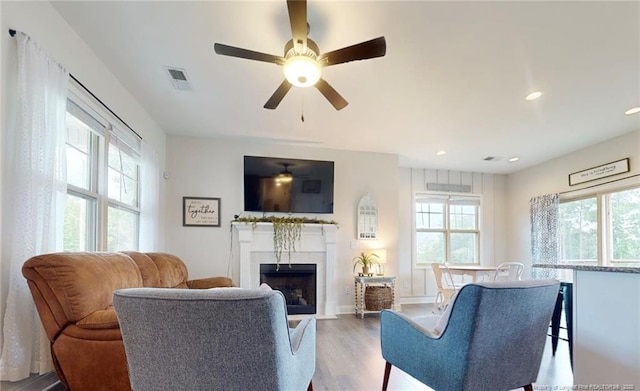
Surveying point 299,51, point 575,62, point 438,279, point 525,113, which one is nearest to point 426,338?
point 299,51

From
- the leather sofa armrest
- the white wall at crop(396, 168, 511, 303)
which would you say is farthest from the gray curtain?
the leather sofa armrest

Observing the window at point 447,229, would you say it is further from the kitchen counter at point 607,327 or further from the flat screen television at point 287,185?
the kitchen counter at point 607,327

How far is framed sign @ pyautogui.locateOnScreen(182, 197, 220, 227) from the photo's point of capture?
486 cm

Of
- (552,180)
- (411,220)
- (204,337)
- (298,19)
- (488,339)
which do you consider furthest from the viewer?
(411,220)

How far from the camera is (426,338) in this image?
191 cm

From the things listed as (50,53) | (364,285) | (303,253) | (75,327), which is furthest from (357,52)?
(364,285)

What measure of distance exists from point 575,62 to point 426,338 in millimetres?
2640

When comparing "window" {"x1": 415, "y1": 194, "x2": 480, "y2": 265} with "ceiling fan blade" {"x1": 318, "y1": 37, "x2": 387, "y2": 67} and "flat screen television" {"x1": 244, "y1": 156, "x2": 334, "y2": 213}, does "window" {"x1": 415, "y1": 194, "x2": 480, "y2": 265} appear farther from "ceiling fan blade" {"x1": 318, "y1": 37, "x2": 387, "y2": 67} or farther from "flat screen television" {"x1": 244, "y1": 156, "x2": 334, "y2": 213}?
"ceiling fan blade" {"x1": 318, "y1": 37, "x2": 387, "y2": 67}

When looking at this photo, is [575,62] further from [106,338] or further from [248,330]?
[106,338]

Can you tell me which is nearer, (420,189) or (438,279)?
(438,279)

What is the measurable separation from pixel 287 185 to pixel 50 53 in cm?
330

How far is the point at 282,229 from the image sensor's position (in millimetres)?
4938

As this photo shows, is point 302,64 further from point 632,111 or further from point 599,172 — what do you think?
point 599,172

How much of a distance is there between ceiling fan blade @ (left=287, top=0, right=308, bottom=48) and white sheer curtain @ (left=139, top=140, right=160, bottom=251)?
262cm
